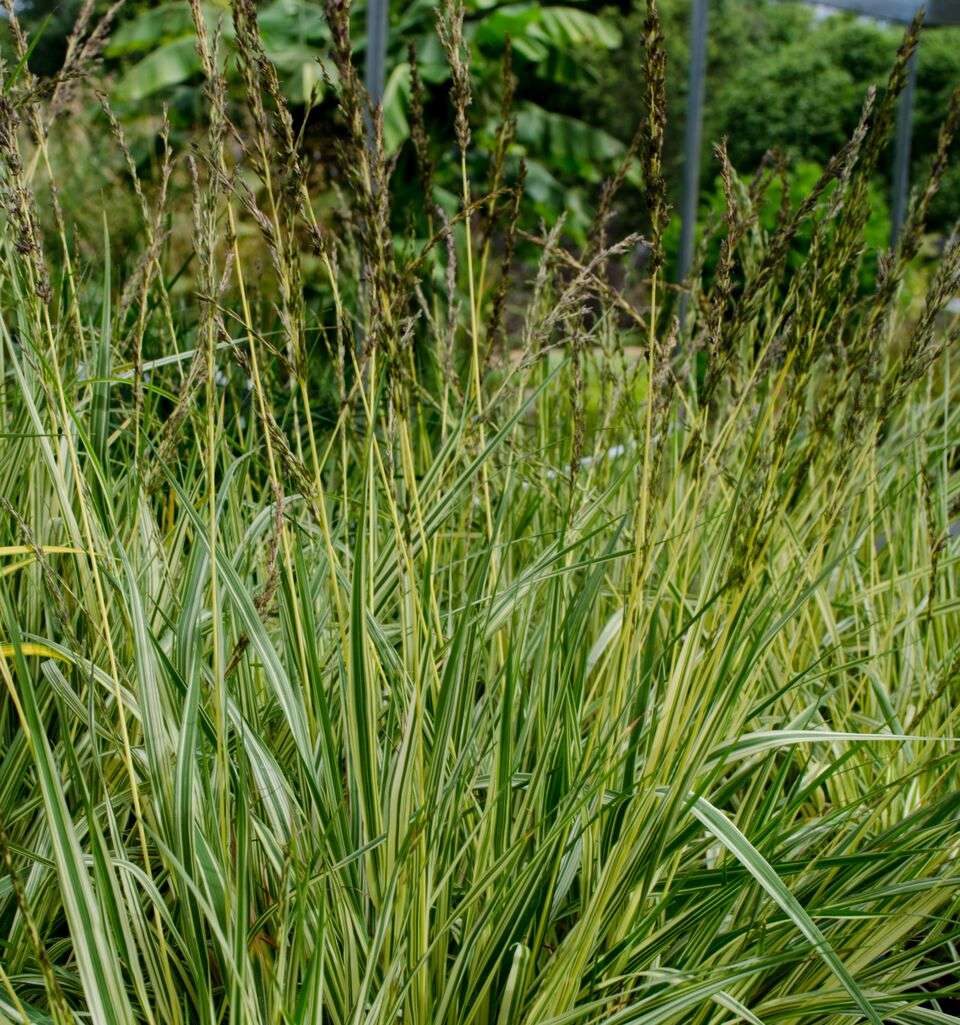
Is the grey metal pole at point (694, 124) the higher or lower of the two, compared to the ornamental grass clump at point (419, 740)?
higher

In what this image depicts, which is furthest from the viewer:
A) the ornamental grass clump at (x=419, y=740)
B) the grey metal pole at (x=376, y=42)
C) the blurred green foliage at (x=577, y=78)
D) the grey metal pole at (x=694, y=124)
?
the blurred green foliage at (x=577, y=78)

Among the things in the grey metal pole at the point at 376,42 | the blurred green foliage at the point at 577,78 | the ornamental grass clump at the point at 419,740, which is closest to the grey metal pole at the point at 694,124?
the blurred green foliage at the point at 577,78

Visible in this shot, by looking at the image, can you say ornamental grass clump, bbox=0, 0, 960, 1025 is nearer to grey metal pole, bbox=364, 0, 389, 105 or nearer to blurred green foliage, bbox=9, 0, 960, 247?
grey metal pole, bbox=364, 0, 389, 105

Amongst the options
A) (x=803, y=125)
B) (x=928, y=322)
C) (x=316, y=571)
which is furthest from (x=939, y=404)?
(x=803, y=125)

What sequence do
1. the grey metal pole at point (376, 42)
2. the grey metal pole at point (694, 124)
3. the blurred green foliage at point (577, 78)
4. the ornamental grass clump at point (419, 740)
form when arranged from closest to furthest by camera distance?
the ornamental grass clump at point (419, 740) < the grey metal pole at point (376, 42) < the grey metal pole at point (694, 124) < the blurred green foliage at point (577, 78)

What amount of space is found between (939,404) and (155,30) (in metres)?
9.01

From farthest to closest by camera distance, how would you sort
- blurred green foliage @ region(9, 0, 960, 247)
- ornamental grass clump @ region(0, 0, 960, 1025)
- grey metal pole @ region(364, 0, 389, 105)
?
blurred green foliage @ region(9, 0, 960, 247) < grey metal pole @ region(364, 0, 389, 105) < ornamental grass clump @ region(0, 0, 960, 1025)

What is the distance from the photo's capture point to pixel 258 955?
114 centimetres

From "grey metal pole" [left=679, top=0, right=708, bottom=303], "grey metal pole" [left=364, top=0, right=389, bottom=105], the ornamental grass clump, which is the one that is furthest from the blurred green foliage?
the ornamental grass clump

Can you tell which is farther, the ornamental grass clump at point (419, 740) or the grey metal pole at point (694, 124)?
the grey metal pole at point (694, 124)

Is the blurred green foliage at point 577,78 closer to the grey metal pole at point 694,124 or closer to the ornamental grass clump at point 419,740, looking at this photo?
the grey metal pole at point 694,124

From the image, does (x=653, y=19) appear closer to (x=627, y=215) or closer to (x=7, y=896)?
(x=7, y=896)

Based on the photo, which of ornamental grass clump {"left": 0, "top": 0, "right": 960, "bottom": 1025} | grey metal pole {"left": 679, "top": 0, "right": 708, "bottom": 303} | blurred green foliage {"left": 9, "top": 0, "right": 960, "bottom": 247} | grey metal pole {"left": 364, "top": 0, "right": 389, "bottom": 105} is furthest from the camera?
blurred green foliage {"left": 9, "top": 0, "right": 960, "bottom": 247}

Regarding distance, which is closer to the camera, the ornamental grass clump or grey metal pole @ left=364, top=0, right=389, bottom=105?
the ornamental grass clump
